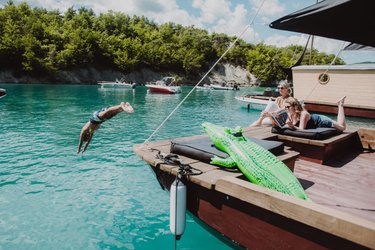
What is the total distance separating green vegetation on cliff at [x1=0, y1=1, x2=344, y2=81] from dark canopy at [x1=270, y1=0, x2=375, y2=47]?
234 feet

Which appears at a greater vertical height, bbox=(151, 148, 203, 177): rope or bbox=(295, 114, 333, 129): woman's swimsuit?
bbox=(295, 114, 333, 129): woman's swimsuit

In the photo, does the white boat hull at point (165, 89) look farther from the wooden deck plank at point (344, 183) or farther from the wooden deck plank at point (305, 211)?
the wooden deck plank at point (305, 211)

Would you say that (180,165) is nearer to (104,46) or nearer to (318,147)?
(318,147)

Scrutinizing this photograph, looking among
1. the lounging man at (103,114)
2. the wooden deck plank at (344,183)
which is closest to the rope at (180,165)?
the lounging man at (103,114)

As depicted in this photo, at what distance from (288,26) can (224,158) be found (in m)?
2.15

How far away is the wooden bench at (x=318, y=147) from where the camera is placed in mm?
6285

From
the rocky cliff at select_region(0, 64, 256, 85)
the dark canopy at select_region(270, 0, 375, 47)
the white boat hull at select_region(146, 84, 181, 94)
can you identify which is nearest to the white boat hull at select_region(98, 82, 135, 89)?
the white boat hull at select_region(146, 84, 181, 94)

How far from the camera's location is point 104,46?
82062 millimetres

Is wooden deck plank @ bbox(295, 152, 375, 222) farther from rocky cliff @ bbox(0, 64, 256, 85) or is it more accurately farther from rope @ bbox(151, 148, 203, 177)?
rocky cliff @ bbox(0, 64, 256, 85)

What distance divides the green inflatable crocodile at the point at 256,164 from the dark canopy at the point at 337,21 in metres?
1.88

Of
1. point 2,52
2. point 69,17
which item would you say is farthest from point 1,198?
point 69,17

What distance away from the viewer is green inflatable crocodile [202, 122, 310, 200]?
400cm

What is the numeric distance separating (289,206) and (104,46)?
8662cm

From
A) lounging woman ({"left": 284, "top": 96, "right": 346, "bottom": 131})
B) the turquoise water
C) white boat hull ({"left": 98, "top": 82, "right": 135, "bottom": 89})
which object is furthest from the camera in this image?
white boat hull ({"left": 98, "top": 82, "right": 135, "bottom": 89})
